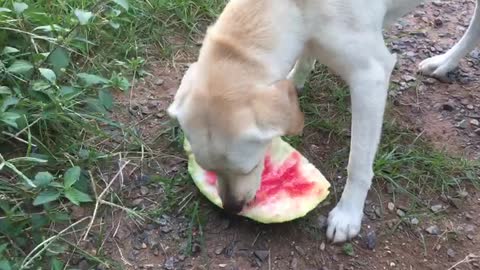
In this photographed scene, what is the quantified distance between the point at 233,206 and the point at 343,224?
0.53 m

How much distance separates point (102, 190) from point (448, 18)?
7.92 ft

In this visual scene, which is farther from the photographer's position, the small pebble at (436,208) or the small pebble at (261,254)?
the small pebble at (436,208)

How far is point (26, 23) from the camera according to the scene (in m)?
3.59

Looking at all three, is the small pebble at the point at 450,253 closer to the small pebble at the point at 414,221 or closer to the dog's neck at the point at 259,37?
the small pebble at the point at 414,221

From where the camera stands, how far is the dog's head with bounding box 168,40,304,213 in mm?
2525

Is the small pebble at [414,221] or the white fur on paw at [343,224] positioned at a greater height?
the white fur on paw at [343,224]

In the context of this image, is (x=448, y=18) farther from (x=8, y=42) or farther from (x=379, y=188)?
(x=8, y=42)

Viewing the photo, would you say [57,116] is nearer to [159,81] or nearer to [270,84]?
[159,81]

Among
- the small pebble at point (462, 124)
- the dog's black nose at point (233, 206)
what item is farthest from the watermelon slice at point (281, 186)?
the small pebble at point (462, 124)

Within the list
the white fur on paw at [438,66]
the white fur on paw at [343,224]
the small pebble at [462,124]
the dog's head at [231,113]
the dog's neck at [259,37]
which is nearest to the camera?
the dog's head at [231,113]

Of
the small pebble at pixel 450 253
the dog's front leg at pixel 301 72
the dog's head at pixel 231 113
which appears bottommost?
the small pebble at pixel 450 253

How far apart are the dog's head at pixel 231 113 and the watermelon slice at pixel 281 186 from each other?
430mm

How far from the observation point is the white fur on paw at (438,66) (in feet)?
13.3

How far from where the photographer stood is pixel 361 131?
3.00 m
